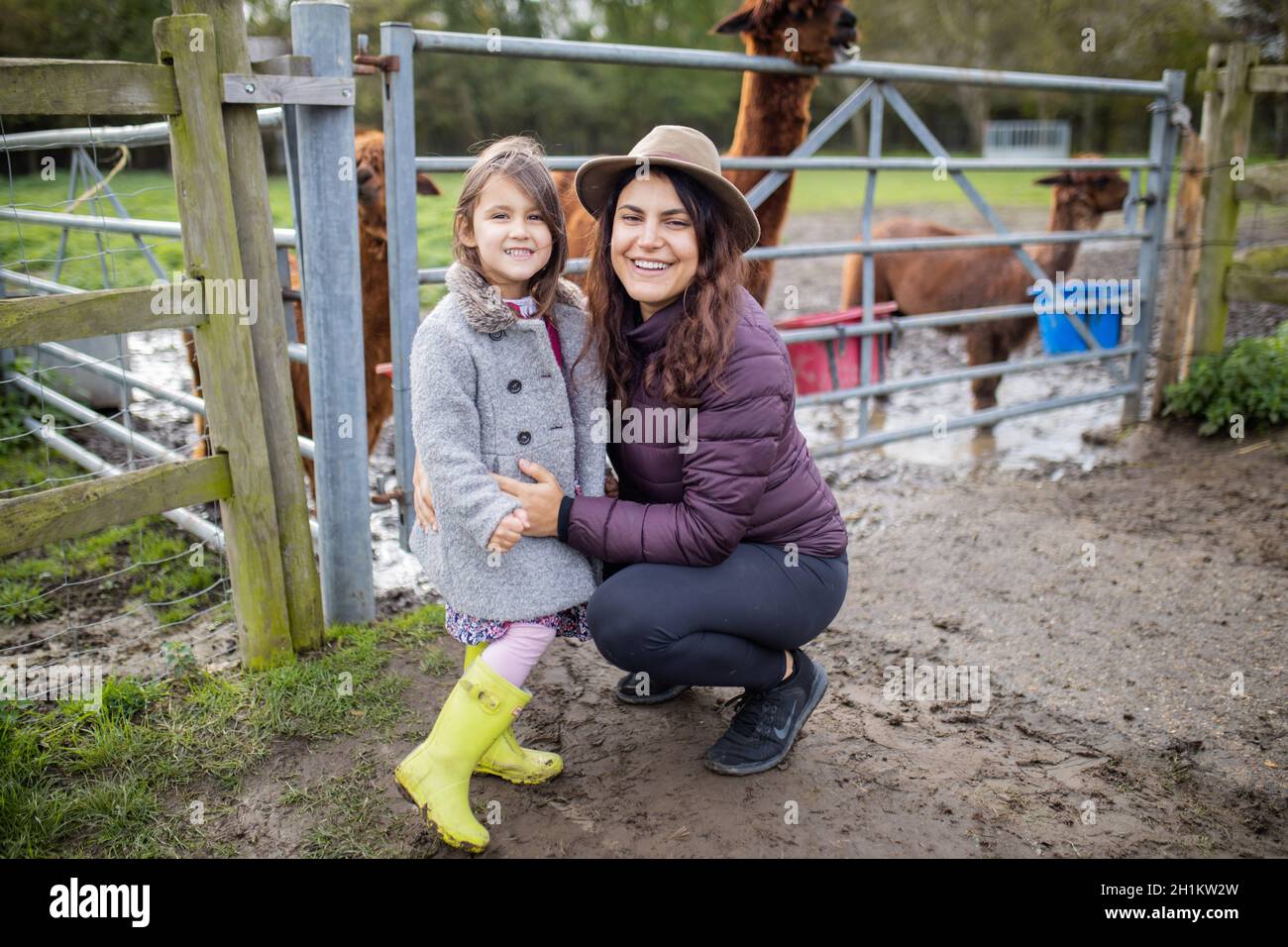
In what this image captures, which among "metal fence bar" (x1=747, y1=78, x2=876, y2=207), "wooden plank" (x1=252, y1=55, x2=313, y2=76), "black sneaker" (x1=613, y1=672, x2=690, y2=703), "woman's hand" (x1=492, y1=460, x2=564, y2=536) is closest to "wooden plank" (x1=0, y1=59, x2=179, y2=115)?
"wooden plank" (x1=252, y1=55, x2=313, y2=76)

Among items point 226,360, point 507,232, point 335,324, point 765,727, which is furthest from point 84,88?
point 765,727

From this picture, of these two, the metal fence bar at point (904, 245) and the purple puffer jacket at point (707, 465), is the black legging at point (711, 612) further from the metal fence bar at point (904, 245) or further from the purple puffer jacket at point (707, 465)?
the metal fence bar at point (904, 245)

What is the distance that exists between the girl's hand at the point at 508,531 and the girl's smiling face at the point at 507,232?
20.5 inches

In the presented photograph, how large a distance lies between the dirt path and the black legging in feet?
1.17

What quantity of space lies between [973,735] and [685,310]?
57.0 inches

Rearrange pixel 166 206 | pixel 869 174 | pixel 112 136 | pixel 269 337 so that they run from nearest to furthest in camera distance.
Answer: pixel 269 337 → pixel 112 136 → pixel 869 174 → pixel 166 206

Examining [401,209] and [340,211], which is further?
[401,209]

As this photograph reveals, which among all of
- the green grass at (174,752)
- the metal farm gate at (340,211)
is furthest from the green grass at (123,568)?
the green grass at (174,752)

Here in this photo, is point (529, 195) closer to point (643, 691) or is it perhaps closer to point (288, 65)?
point (288, 65)

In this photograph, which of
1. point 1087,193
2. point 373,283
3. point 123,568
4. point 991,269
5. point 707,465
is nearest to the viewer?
point 707,465

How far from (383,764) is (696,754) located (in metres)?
0.79

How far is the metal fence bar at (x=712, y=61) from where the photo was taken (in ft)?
9.94

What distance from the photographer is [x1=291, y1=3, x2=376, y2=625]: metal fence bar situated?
109 inches

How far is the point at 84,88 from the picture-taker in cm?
230
